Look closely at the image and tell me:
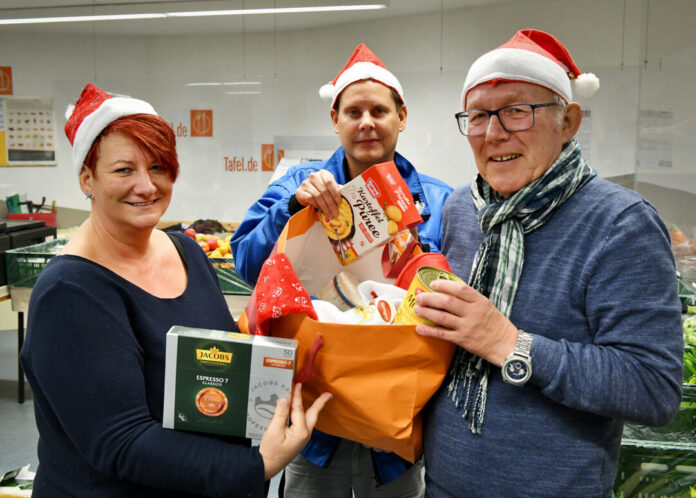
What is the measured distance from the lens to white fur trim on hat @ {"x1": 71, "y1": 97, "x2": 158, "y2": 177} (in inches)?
47.5

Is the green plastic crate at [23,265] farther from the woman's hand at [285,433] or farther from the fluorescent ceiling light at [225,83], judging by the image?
the woman's hand at [285,433]

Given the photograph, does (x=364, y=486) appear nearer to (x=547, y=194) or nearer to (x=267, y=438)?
(x=267, y=438)

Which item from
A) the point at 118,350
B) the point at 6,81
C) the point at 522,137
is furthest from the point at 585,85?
the point at 6,81

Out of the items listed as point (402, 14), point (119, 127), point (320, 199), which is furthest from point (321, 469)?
point (402, 14)

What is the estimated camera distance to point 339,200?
4.72 feet

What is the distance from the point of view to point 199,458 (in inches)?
44.9

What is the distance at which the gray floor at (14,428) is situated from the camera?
10.7ft

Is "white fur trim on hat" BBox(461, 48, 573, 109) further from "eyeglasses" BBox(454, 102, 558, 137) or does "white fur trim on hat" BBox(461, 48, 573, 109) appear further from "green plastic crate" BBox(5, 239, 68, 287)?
"green plastic crate" BBox(5, 239, 68, 287)

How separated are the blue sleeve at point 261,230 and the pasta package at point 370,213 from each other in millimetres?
291

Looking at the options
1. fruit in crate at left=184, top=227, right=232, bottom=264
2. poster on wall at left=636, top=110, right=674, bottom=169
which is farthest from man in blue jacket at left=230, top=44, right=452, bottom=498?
poster on wall at left=636, top=110, right=674, bottom=169

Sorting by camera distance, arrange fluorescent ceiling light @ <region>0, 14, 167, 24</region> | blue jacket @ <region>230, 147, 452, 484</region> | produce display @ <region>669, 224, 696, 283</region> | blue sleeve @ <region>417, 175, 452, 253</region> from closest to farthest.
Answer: blue jacket @ <region>230, 147, 452, 484</region> < blue sleeve @ <region>417, 175, 452, 253</region> < produce display @ <region>669, 224, 696, 283</region> < fluorescent ceiling light @ <region>0, 14, 167, 24</region>

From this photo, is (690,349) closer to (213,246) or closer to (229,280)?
(229,280)

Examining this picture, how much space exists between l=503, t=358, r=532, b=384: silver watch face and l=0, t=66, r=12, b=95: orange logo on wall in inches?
225

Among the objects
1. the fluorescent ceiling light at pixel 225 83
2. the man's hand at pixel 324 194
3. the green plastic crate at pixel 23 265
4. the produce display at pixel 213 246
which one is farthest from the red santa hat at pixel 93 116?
the fluorescent ceiling light at pixel 225 83
